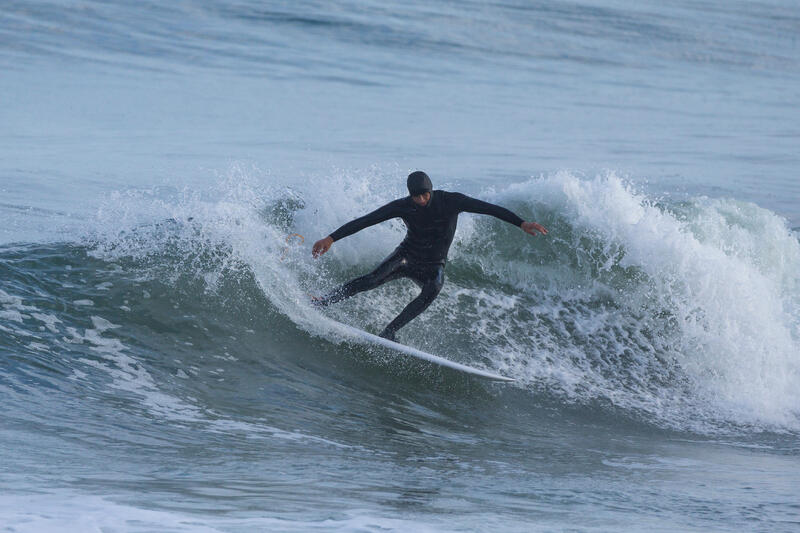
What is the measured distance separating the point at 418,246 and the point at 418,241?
0.04 meters

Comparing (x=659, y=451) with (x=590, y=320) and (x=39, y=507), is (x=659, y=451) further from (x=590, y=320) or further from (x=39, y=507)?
(x=39, y=507)

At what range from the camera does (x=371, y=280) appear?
805 cm

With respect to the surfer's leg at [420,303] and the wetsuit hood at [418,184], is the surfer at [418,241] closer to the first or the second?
the surfer's leg at [420,303]

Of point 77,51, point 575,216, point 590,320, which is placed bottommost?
point 590,320

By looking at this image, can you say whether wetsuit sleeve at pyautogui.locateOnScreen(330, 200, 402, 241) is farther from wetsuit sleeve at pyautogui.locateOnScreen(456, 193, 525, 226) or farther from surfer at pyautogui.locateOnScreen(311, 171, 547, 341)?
wetsuit sleeve at pyautogui.locateOnScreen(456, 193, 525, 226)

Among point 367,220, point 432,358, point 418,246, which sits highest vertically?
point 367,220

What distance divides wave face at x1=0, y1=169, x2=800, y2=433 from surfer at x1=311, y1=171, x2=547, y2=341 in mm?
522

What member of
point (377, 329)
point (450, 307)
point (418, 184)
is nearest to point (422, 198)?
point (418, 184)

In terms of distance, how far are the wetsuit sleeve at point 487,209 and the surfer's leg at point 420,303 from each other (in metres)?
0.65

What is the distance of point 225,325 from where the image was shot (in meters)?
8.51

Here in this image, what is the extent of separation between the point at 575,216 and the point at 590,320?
156 centimetres

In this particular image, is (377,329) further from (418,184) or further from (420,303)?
(418,184)

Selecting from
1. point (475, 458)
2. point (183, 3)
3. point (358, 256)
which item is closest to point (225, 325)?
point (358, 256)

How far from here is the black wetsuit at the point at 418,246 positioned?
7.79m
